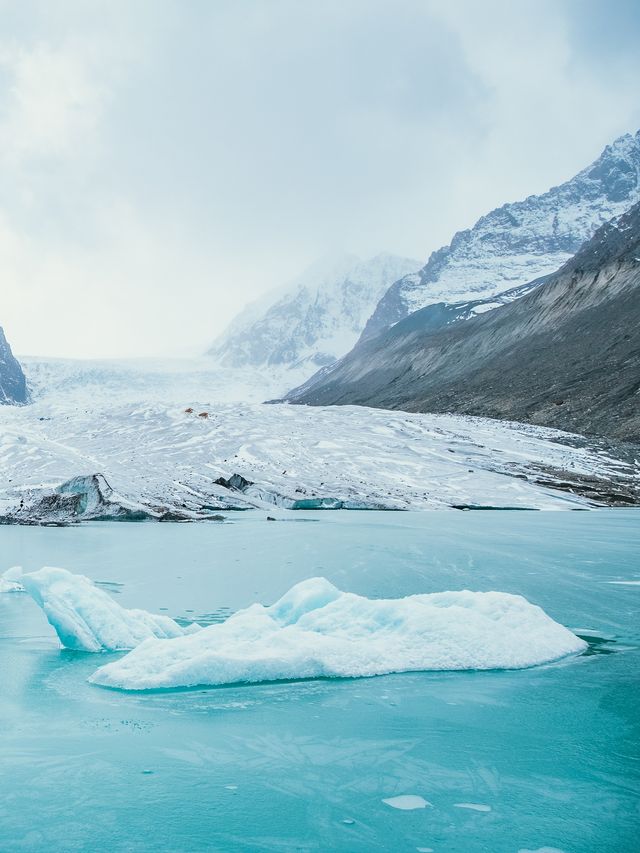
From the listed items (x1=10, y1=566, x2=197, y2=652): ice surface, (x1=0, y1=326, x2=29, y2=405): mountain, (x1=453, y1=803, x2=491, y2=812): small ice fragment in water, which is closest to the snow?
(x1=10, y1=566, x2=197, y2=652): ice surface

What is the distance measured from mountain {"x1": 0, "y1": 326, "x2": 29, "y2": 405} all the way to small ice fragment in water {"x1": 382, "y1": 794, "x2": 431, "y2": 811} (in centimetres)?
16585

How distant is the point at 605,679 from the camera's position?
7367mm

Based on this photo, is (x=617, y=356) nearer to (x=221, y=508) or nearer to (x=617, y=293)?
(x=617, y=293)

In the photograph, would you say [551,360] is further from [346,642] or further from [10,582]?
[346,642]

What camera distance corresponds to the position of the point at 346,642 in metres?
7.93

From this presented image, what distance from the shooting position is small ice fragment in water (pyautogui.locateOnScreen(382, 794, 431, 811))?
4.77 meters

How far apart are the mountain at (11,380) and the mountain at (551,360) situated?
73.7 meters

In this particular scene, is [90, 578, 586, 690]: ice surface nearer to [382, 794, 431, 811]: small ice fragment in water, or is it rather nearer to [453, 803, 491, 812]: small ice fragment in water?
[382, 794, 431, 811]: small ice fragment in water

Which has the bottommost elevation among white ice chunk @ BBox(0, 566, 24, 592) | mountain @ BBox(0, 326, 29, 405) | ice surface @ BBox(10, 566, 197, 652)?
white ice chunk @ BBox(0, 566, 24, 592)

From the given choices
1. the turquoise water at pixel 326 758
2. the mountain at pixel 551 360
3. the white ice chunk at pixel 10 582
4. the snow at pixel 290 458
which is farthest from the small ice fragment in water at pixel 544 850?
the mountain at pixel 551 360

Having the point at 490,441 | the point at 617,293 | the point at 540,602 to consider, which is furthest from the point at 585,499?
the point at 617,293

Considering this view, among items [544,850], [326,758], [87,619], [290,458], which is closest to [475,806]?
[544,850]

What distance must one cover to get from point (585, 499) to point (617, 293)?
58.1 m

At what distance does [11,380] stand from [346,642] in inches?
6752
